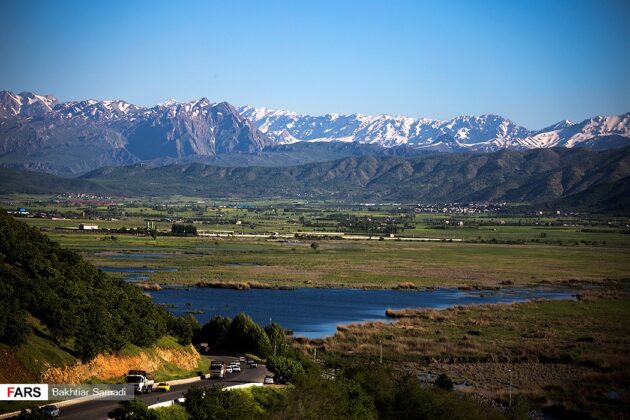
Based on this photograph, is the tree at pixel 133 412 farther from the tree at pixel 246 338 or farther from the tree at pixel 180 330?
the tree at pixel 246 338

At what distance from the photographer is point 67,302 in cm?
4169

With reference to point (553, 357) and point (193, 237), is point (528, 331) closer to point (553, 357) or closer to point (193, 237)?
point (553, 357)

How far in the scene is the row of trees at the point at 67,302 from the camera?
39000 mm

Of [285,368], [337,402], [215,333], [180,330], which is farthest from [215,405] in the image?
[215,333]

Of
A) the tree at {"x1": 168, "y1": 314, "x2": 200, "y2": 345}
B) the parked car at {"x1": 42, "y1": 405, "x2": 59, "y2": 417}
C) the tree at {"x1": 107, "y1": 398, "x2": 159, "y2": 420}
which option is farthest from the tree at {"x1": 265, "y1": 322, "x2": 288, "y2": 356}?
the tree at {"x1": 107, "y1": 398, "x2": 159, "y2": 420}

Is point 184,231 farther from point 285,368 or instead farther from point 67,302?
point 67,302

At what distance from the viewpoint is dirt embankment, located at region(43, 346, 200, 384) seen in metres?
36.8

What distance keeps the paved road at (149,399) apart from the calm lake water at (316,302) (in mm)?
24689

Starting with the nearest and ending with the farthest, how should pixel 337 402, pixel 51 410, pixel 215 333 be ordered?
pixel 51 410 → pixel 337 402 → pixel 215 333

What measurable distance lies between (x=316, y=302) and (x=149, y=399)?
5490 cm

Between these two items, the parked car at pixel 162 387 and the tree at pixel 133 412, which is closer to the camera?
the tree at pixel 133 412

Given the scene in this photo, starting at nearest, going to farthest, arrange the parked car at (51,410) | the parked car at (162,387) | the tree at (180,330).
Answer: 1. the parked car at (51,410)
2. the parked car at (162,387)
3. the tree at (180,330)

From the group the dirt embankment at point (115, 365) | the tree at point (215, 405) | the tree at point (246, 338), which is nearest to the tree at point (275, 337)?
the tree at point (246, 338)

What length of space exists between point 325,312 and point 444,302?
1526cm
